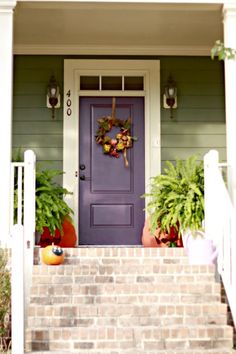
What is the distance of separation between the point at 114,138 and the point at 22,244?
3.11 meters

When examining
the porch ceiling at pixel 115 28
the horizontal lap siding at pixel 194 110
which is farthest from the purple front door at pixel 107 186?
the porch ceiling at pixel 115 28

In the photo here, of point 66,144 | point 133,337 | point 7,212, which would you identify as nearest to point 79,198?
point 66,144

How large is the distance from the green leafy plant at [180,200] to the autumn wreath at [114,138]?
119cm

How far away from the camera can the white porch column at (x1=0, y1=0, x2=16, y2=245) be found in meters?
5.45

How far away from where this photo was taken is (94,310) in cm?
477

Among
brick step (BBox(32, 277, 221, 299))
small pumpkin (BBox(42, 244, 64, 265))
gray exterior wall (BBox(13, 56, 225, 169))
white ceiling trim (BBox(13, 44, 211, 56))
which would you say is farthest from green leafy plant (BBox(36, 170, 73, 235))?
white ceiling trim (BBox(13, 44, 211, 56))

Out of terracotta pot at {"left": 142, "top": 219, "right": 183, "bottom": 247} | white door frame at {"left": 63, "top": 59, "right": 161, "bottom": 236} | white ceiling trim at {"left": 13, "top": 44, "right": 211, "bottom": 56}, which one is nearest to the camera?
terracotta pot at {"left": 142, "top": 219, "right": 183, "bottom": 247}

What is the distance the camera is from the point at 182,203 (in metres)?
5.87

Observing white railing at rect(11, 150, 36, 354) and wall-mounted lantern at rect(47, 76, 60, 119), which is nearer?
white railing at rect(11, 150, 36, 354)

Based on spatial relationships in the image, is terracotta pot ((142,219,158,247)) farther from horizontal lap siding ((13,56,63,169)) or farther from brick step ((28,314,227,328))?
brick step ((28,314,227,328))

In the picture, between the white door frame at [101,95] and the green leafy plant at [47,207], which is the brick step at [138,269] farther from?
the white door frame at [101,95]

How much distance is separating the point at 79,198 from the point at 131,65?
1.79m

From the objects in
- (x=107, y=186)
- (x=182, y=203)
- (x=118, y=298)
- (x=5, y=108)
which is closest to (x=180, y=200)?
(x=182, y=203)

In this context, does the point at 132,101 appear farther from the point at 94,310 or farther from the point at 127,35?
the point at 94,310
